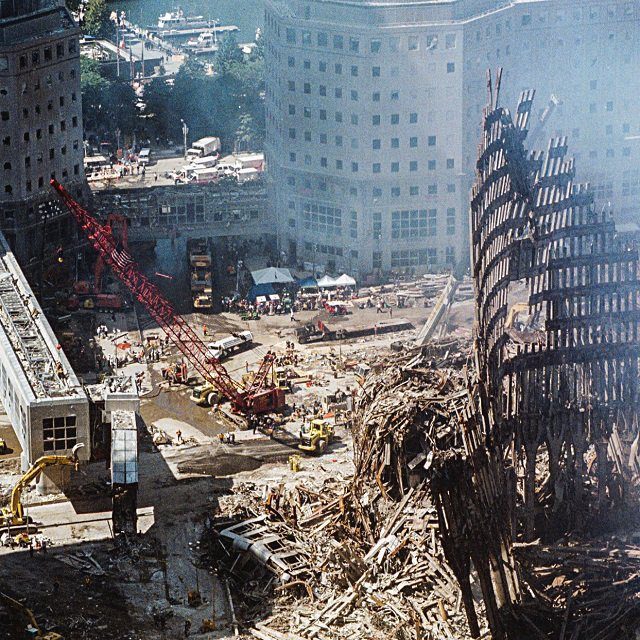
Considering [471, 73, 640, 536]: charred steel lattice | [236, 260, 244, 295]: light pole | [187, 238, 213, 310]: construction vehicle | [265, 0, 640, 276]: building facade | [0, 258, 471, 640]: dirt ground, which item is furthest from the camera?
[236, 260, 244, 295]: light pole

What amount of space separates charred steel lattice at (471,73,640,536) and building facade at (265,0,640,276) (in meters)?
49.6

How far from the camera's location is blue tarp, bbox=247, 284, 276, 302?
5856 inches

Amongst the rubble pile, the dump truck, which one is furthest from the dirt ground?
the rubble pile

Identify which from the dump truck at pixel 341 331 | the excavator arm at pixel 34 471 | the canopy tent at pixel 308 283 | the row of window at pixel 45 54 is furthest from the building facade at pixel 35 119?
the excavator arm at pixel 34 471

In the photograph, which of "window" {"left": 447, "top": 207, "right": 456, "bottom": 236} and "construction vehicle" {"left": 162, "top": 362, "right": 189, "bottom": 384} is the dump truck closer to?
"construction vehicle" {"left": 162, "top": 362, "right": 189, "bottom": 384}

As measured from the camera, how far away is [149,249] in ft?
528

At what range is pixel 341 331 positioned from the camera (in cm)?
14025

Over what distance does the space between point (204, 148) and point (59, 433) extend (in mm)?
84509

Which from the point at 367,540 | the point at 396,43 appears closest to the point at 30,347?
the point at 367,540

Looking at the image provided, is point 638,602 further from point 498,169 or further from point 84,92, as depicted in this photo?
point 84,92

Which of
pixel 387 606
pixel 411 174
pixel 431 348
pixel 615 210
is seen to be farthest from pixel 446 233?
pixel 387 606

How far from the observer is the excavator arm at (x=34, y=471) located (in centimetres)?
10662

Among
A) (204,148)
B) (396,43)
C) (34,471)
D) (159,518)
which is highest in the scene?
(396,43)

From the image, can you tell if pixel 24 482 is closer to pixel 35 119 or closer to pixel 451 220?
pixel 35 119
